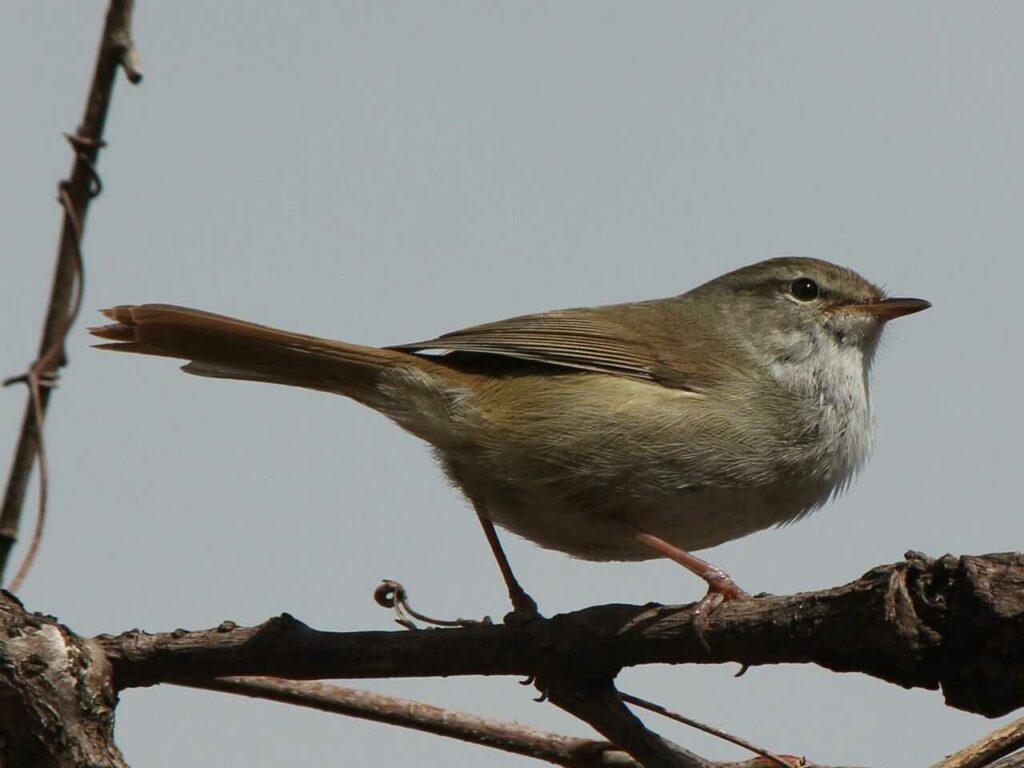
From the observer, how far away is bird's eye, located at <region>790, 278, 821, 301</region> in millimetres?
5480

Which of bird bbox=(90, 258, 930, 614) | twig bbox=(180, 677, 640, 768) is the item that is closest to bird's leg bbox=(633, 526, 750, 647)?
bird bbox=(90, 258, 930, 614)

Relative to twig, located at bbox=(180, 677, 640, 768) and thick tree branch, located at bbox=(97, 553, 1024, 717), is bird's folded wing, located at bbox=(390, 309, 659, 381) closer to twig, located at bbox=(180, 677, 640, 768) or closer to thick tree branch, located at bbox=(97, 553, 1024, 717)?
thick tree branch, located at bbox=(97, 553, 1024, 717)

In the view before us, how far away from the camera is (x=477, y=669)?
10.4 ft

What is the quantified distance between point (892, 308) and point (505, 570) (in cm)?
213

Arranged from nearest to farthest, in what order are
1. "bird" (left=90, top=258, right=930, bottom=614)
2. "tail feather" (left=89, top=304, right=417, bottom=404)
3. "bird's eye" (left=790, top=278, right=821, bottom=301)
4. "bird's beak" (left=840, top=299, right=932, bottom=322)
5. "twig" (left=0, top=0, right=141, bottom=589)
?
"twig" (left=0, top=0, right=141, bottom=589), "tail feather" (left=89, top=304, right=417, bottom=404), "bird" (left=90, top=258, right=930, bottom=614), "bird's beak" (left=840, top=299, right=932, bottom=322), "bird's eye" (left=790, top=278, right=821, bottom=301)

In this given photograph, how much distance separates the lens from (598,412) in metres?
4.45

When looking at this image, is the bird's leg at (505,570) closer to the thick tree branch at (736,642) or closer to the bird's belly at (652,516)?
the bird's belly at (652,516)

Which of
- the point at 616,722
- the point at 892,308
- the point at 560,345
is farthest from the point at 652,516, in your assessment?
the point at 892,308

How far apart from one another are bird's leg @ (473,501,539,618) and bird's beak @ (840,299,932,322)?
77.0 inches

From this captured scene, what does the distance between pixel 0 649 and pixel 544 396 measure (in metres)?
2.27

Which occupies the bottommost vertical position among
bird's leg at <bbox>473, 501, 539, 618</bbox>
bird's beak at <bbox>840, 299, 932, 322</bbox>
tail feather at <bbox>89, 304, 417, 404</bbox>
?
bird's leg at <bbox>473, 501, 539, 618</bbox>

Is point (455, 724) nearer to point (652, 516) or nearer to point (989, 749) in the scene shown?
point (989, 749)

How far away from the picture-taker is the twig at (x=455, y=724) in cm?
306

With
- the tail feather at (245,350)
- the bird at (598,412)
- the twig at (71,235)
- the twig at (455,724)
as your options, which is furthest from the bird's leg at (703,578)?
the twig at (71,235)
